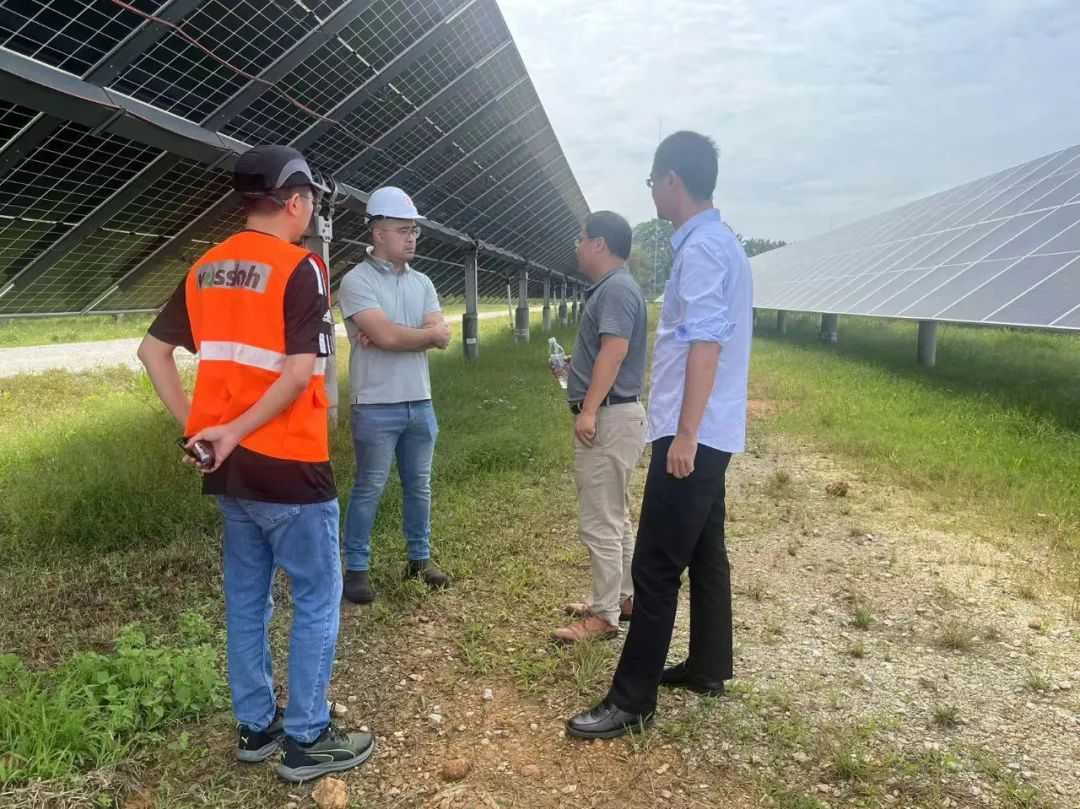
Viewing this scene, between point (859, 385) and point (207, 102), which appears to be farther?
point (859, 385)

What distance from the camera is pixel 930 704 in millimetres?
2523

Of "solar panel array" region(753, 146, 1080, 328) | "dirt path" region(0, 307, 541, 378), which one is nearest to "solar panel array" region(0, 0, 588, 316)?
"dirt path" region(0, 307, 541, 378)

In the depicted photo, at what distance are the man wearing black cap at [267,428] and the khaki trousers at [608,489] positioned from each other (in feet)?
3.75

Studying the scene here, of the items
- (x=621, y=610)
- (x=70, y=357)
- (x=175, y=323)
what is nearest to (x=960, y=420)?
(x=621, y=610)

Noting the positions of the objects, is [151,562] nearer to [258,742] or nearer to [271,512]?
[258,742]

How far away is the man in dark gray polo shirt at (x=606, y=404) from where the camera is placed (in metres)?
2.74

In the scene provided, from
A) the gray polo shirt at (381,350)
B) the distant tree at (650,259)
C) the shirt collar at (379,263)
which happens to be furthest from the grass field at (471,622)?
the distant tree at (650,259)

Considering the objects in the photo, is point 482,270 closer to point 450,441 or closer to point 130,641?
point 450,441

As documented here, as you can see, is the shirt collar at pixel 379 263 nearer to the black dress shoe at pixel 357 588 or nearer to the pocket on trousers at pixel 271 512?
the black dress shoe at pixel 357 588

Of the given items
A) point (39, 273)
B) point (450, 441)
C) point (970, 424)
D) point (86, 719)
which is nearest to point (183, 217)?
point (39, 273)

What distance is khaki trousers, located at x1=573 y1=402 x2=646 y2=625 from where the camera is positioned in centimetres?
283

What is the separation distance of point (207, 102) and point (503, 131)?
5949mm

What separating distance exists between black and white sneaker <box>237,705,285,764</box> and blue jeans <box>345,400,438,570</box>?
114cm

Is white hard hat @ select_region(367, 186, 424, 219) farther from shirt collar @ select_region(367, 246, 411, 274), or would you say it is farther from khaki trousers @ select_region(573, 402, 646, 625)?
khaki trousers @ select_region(573, 402, 646, 625)
